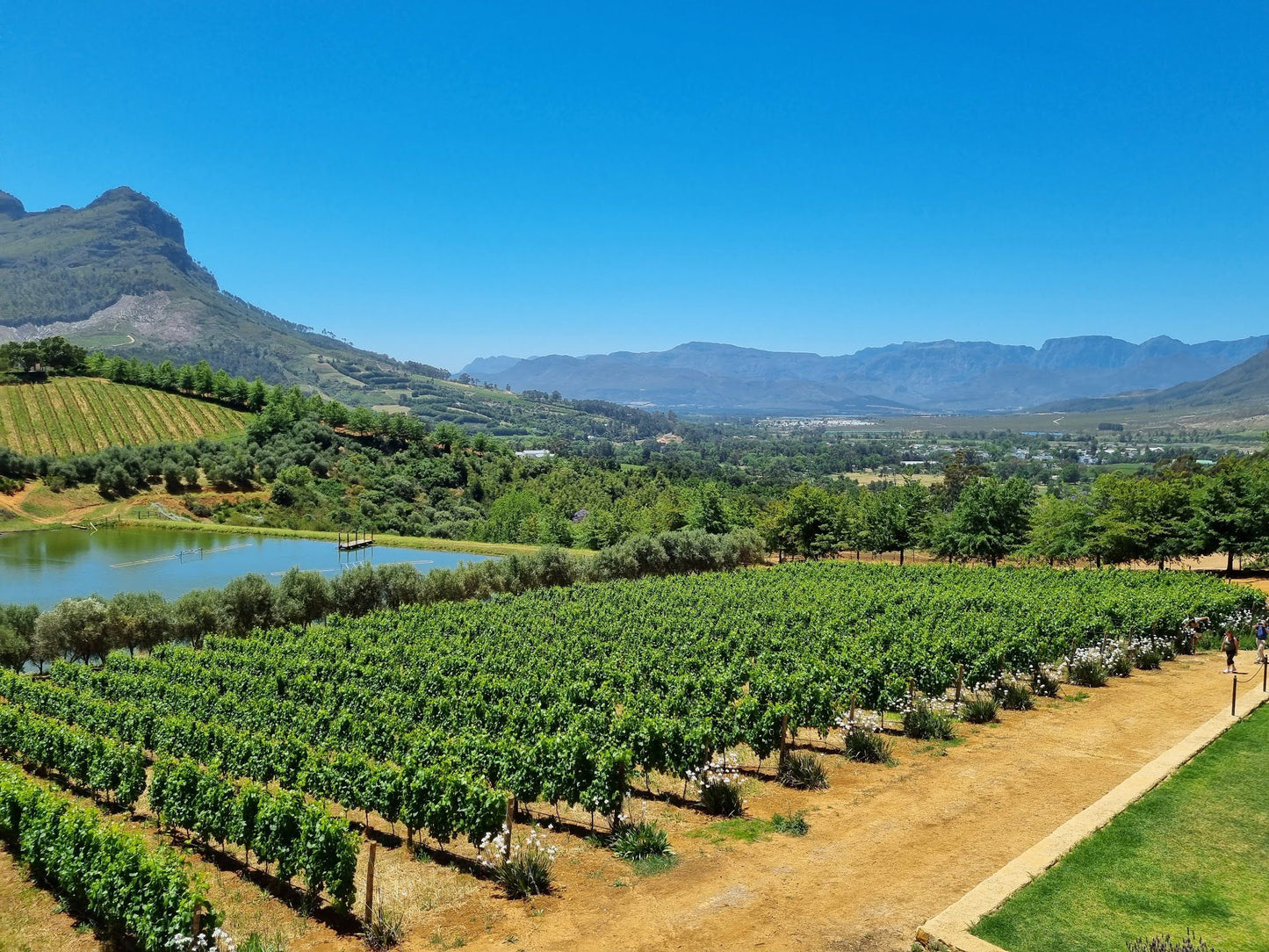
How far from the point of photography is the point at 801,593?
44.9 metres

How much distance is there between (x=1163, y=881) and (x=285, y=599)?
1688 inches

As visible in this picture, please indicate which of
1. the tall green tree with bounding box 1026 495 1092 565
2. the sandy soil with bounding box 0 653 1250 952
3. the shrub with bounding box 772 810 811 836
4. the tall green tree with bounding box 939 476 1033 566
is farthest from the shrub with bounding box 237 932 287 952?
the tall green tree with bounding box 1026 495 1092 565

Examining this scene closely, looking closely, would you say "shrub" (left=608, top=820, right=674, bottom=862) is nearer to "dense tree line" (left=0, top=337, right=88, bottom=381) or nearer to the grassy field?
the grassy field

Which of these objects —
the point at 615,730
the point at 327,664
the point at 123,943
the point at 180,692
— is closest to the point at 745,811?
the point at 615,730

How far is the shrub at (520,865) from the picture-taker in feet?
48.0

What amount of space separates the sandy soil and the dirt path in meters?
0.04

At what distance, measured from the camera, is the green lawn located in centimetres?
1149

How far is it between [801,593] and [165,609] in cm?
3525

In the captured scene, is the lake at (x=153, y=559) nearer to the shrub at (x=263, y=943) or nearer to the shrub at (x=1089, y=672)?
the shrub at (x=263, y=943)

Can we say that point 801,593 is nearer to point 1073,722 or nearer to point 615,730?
point 1073,722

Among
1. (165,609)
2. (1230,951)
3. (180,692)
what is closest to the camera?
(1230,951)

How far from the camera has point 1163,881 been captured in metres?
13.1

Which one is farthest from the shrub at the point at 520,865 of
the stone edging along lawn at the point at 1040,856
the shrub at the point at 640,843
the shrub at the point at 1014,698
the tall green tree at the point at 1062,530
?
the tall green tree at the point at 1062,530

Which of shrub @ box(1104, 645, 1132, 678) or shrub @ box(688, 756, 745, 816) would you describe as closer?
shrub @ box(688, 756, 745, 816)
